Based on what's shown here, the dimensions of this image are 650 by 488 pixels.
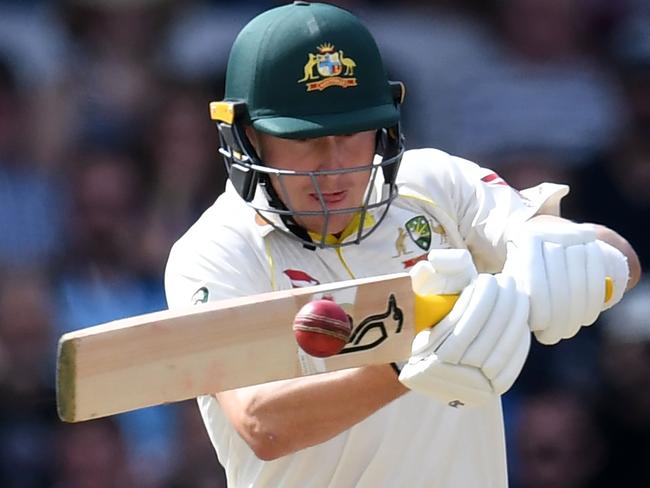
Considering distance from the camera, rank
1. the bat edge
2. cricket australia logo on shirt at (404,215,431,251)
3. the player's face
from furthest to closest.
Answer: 1. cricket australia logo on shirt at (404,215,431,251)
2. the player's face
3. the bat edge

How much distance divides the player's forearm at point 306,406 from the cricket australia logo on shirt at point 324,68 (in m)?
0.65

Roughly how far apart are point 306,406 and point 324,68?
0.73 m

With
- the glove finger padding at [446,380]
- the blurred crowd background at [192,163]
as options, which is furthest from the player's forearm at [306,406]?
the blurred crowd background at [192,163]

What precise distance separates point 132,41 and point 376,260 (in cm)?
288

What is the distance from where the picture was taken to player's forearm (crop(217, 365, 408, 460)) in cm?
263

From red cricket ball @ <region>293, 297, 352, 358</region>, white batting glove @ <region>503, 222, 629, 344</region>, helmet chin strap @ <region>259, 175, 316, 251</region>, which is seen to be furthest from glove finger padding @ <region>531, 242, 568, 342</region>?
helmet chin strap @ <region>259, 175, 316, 251</region>

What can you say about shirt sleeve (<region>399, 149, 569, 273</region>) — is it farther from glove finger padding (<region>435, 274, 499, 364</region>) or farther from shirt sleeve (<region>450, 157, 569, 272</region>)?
glove finger padding (<region>435, 274, 499, 364</region>)

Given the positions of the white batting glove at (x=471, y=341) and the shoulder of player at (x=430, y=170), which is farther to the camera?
the shoulder of player at (x=430, y=170)

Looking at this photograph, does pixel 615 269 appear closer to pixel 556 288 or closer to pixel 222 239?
pixel 556 288

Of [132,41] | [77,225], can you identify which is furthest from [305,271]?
[132,41]

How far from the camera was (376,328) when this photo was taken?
2465mm

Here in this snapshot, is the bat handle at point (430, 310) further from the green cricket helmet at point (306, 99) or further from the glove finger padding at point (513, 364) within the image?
the green cricket helmet at point (306, 99)

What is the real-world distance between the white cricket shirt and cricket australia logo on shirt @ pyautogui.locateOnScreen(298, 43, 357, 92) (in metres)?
0.28

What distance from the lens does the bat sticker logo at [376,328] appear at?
2455mm
